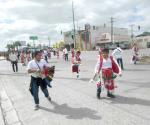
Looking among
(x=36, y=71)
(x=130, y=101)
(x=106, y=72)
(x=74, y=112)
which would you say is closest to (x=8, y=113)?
(x=36, y=71)

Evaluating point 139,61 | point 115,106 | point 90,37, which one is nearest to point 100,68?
point 115,106

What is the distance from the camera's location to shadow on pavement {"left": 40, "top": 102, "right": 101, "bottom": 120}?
8.27 meters

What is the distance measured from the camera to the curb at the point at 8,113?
28.0 ft

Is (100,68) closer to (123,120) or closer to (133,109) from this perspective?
(133,109)

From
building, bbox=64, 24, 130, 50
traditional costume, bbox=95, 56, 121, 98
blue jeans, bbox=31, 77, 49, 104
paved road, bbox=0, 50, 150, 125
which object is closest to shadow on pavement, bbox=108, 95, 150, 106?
paved road, bbox=0, 50, 150, 125

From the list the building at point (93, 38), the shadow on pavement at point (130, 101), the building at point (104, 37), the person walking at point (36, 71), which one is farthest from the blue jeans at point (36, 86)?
the building at point (93, 38)

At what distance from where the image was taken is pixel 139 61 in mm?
27547

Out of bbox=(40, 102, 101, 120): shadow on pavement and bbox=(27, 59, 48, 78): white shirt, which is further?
bbox=(27, 59, 48, 78): white shirt

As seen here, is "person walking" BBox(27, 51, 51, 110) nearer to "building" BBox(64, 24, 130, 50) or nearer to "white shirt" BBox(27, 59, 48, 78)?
"white shirt" BBox(27, 59, 48, 78)

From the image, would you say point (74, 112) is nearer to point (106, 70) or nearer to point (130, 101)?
point (130, 101)

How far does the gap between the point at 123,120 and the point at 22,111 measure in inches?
130

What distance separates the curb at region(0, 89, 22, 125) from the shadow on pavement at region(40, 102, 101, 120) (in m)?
0.88

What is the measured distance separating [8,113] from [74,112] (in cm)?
199

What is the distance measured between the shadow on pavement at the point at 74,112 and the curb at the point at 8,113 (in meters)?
0.88
